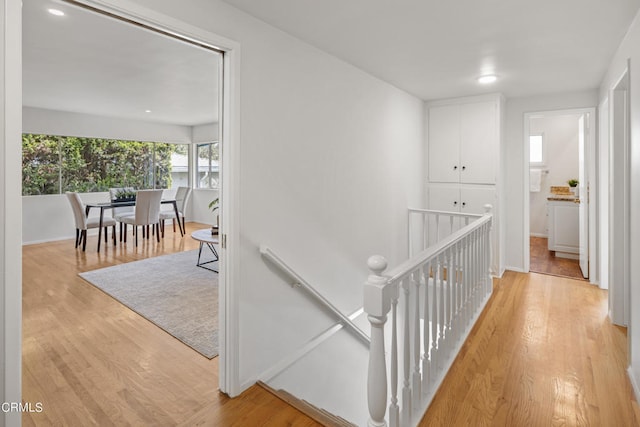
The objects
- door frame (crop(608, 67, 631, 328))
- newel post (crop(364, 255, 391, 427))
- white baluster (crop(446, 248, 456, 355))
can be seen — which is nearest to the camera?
newel post (crop(364, 255, 391, 427))

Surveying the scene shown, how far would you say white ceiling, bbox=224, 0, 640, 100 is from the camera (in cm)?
212

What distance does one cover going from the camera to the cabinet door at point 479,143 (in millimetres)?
4414

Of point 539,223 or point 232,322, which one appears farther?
point 539,223

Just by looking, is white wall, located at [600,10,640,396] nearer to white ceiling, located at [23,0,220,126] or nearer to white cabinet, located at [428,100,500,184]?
white cabinet, located at [428,100,500,184]

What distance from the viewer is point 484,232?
342 centimetres

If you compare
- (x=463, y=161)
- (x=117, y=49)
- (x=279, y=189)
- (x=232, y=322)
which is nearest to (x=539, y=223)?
(x=463, y=161)

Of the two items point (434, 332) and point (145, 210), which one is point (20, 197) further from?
point (145, 210)

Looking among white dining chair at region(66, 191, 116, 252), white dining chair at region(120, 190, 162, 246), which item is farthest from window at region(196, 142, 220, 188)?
white dining chair at region(66, 191, 116, 252)

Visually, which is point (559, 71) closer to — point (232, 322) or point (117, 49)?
point (232, 322)

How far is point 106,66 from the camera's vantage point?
3703mm

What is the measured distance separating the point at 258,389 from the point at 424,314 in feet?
3.74

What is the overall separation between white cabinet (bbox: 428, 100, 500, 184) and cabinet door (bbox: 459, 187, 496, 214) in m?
0.11

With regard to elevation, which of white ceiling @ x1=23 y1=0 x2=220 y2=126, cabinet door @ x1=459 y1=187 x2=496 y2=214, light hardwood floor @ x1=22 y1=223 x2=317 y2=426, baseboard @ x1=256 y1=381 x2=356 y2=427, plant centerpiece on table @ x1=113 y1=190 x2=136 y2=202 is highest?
white ceiling @ x1=23 y1=0 x2=220 y2=126

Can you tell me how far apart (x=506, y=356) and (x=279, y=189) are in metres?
2.01
